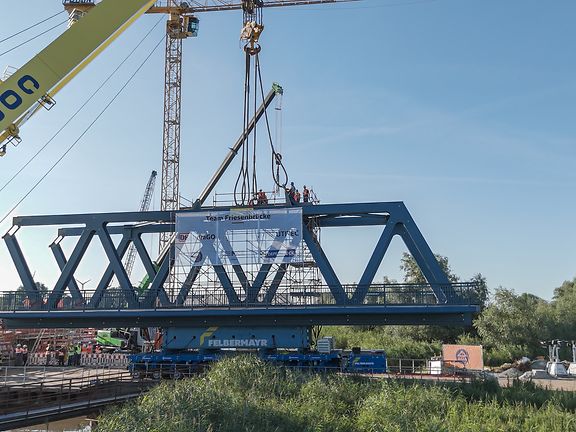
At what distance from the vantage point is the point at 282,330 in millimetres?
26031

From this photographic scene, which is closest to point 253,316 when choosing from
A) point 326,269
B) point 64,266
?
point 326,269

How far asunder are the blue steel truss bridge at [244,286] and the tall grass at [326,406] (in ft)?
12.0

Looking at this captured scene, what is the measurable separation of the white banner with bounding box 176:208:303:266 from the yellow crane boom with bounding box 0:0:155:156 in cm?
963

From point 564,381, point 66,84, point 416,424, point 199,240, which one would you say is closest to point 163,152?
point 199,240

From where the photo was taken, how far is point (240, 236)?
27391 millimetres

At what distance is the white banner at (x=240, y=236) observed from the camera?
87.6ft

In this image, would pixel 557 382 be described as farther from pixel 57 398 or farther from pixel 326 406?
pixel 57 398

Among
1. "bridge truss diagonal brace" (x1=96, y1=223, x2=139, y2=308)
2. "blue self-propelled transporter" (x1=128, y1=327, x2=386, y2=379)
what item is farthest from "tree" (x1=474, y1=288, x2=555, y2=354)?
"bridge truss diagonal brace" (x1=96, y1=223, x2=139, y2=308)

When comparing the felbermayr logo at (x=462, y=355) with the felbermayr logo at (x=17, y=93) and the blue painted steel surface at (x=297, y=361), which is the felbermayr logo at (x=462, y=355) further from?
the felbermayr logo at (x=17, y=93)

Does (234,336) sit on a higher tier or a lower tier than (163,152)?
lower

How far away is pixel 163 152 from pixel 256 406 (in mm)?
53432

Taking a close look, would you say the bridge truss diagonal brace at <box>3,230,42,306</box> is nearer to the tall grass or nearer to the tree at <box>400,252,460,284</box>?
the tall grass

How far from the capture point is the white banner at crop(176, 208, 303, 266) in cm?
2670

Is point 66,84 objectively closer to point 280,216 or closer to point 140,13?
point 140,13
